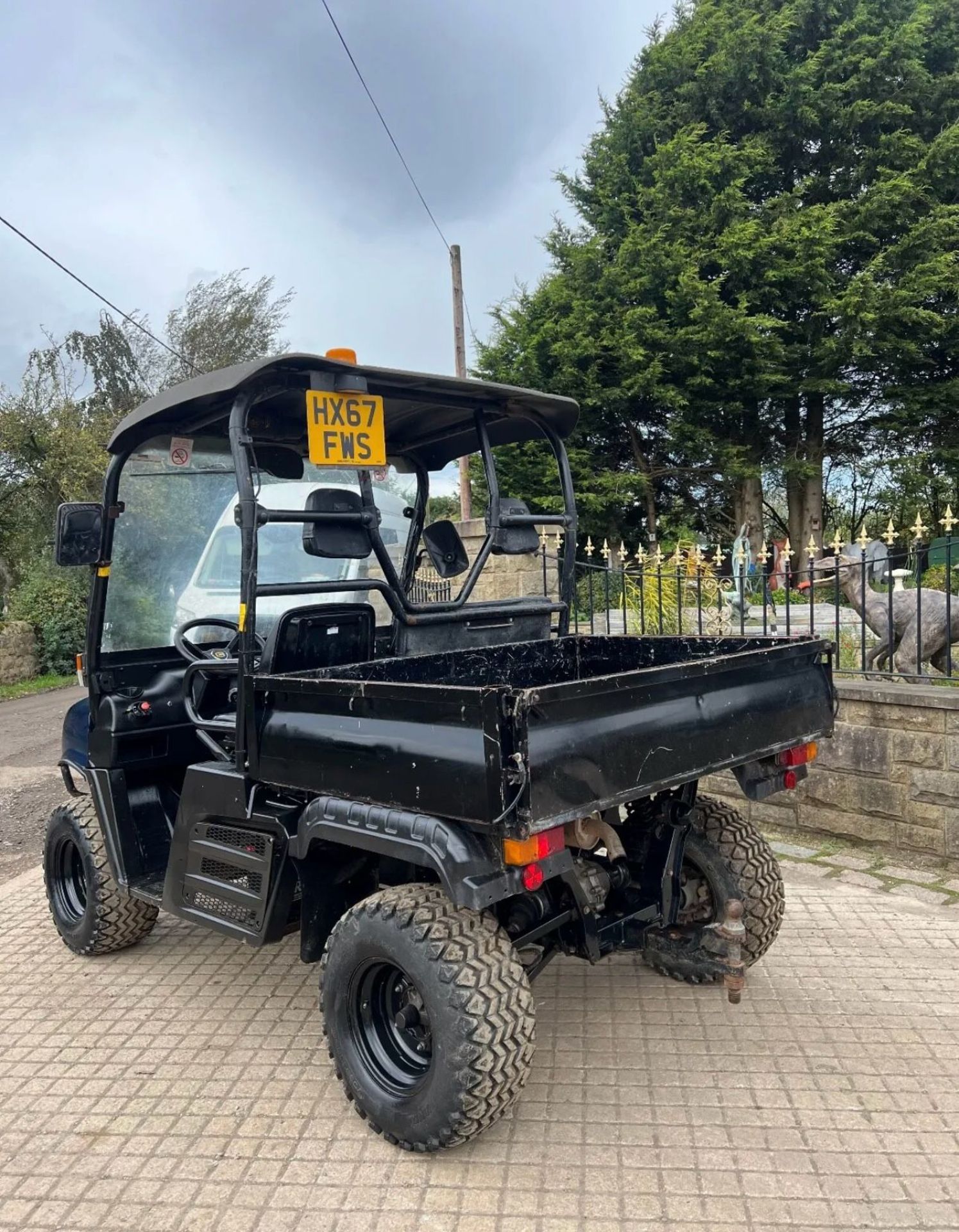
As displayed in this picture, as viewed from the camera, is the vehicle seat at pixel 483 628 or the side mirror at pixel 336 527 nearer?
the side mirror at pixel 336 527

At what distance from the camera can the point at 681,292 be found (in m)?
18.6

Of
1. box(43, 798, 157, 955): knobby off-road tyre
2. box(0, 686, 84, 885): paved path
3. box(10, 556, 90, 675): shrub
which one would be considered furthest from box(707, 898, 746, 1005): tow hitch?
box(10, 556, 90, 675): shrub

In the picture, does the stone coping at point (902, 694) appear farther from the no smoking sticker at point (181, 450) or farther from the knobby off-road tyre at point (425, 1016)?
the no smoking sticker at point (181, 450)

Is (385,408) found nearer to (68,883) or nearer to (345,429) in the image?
(345,429)

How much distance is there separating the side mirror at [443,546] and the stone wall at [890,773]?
2.45 meters

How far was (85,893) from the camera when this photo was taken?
13.3 ft

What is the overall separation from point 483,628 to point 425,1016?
1.57 metres

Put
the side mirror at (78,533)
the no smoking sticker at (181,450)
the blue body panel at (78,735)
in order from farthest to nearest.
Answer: the blue body panel at (78,735) < the no smoking sticker at (181,450) < the side mirror at (78,533)

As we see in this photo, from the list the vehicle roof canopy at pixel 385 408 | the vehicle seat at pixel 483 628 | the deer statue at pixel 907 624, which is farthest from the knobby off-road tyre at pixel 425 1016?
the deer statue at pixel 907 624

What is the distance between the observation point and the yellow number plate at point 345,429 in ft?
9.87

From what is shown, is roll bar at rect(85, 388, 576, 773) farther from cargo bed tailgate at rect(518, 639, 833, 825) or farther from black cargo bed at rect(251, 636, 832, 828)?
cargo bed tailgate at rect(518, 639, 833, 825)

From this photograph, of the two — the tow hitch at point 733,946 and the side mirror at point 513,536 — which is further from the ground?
the side mirror at point 513,536

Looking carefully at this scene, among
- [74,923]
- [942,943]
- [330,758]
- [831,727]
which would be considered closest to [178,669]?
[74,923]

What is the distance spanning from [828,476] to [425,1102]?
23.3 meters
